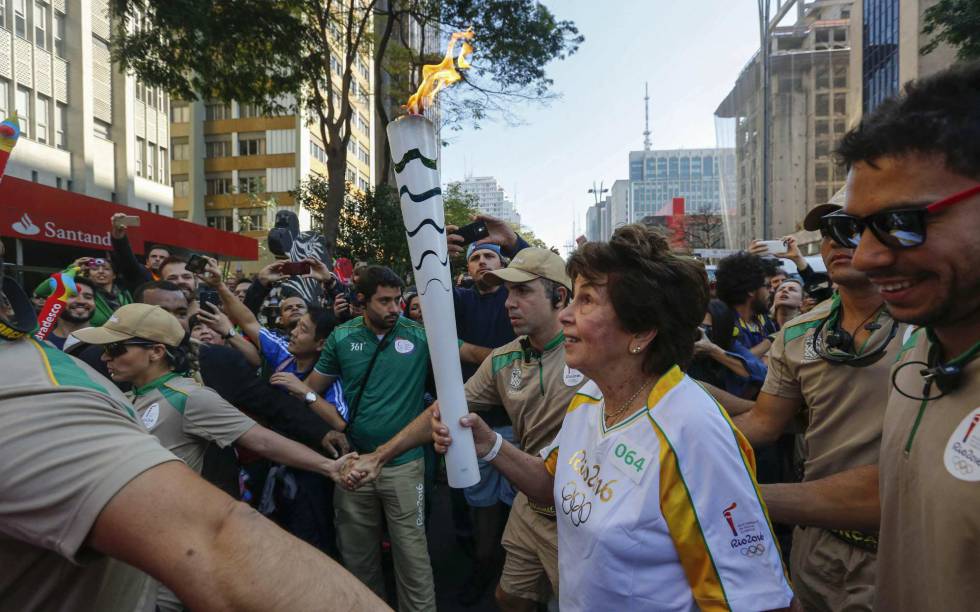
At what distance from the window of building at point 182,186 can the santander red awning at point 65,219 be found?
35.2 metres

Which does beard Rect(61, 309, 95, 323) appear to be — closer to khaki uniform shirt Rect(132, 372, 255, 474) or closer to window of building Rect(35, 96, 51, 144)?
khaki uniform shirt Rect(132, 372, 255, 474)

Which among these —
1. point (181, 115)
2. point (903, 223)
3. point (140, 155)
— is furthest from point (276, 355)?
point (181, 115)

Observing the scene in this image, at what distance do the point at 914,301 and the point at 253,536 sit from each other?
1349 mm

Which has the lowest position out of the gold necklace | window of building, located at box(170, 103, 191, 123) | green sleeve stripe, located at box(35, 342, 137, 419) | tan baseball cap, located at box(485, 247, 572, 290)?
the gold necklace

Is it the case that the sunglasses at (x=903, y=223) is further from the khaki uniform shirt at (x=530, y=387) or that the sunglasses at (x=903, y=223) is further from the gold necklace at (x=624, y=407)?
the khaki uniform shirt at (x=530, y=387)

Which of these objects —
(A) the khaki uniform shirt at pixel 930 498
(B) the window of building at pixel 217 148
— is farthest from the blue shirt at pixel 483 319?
(B) the window of building at pixel 217 148

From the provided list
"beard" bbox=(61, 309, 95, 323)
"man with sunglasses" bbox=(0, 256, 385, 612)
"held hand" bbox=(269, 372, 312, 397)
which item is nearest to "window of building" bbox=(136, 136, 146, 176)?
"beard" bbox=(61, 309, 95, 323)

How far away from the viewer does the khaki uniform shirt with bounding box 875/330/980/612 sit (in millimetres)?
1232

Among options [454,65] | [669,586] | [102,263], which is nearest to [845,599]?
[669,586]

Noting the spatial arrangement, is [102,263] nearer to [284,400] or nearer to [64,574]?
[284,400]

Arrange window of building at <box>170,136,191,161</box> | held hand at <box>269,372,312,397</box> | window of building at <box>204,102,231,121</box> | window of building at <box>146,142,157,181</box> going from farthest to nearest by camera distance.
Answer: window of building at <box>204,102,231,121</box> < window of building at <box>170,136,191,161</box> < window of building at <box>146,142,157,181</box> < held hand at <box>269,372,312,397</box>

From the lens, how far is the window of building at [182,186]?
51.0 metres

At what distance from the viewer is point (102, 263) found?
6172 mm

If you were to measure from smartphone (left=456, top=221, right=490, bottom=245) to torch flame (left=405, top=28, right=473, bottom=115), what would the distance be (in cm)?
144
